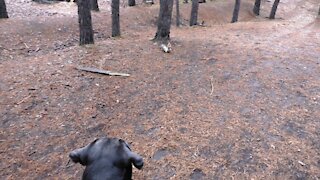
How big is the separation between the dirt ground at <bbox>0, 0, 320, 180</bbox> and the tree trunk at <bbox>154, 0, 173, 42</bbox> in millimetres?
684

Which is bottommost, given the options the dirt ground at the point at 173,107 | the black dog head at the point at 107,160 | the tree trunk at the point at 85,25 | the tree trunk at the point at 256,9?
the tree trunk at the point at 256,9

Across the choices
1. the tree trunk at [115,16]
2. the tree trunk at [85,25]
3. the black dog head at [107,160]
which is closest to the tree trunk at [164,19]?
the tree trunk at [85,25]

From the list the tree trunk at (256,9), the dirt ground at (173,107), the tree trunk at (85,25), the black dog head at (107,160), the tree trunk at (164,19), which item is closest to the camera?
the black dog head at (107,160)

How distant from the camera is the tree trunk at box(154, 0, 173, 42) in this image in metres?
11.6

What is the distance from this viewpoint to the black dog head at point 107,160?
3.08 metres

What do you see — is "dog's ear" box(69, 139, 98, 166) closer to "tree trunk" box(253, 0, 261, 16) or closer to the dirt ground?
the dirt ground

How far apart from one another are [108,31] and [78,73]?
7.98 meters

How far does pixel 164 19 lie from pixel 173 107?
5305 millimetres

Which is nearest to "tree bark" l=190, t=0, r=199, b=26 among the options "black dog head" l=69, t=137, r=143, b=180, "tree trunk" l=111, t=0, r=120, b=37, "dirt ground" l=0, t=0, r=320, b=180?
"tree trunk" l=111, t=0, r=120, b=37

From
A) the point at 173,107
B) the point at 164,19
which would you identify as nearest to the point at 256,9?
the point at 164,19

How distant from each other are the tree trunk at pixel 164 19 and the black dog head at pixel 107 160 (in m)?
9.09

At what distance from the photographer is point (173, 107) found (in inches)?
295

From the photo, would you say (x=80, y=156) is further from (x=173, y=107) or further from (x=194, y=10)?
(x=194, y=10)

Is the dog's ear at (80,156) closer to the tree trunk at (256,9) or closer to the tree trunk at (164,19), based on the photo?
the tree trunk at (164,19)
